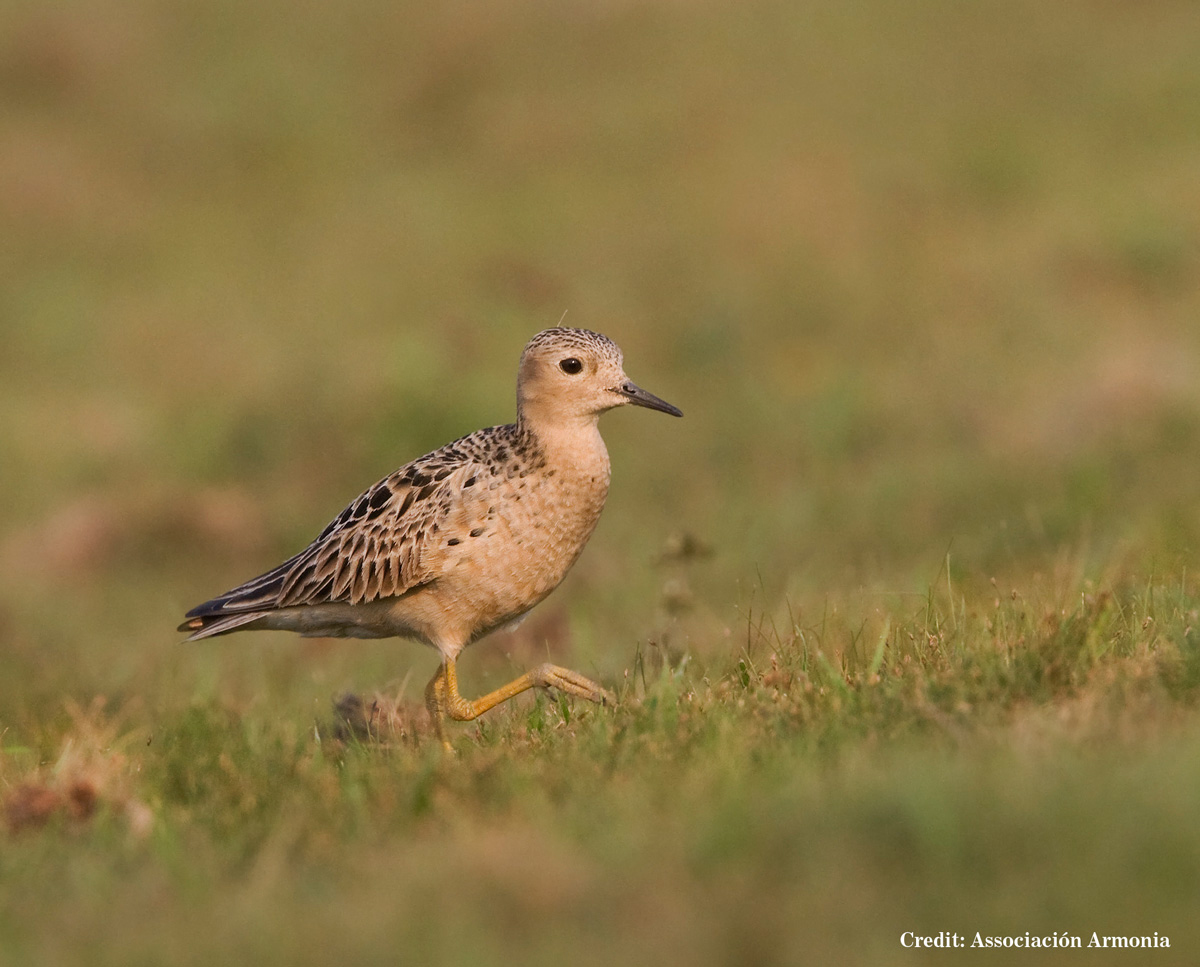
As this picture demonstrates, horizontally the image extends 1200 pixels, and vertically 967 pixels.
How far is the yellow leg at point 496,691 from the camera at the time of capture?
7.31m

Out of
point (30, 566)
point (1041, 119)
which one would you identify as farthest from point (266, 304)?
point (1041, 119)

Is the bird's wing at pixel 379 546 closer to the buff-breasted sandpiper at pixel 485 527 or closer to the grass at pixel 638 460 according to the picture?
the buff-breasted sandpiper at pixel 485 527

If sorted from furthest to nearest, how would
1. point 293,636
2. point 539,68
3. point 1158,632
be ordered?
point 539,68 < point 293,636 < point 1158,632

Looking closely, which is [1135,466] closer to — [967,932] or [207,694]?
[207,694]

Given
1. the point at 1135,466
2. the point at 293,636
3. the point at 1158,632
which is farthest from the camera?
the point at 293,636

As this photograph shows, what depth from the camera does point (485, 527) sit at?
7.94 metres

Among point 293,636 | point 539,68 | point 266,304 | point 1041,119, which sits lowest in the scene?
point 293,636

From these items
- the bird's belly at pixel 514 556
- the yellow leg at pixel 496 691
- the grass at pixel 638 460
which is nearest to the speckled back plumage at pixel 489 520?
the bird's belly at pixel 514 556

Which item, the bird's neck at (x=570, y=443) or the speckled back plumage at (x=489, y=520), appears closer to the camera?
the speckled back plumage at (x=489, y=520)

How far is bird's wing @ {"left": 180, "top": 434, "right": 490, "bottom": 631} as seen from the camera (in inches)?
320

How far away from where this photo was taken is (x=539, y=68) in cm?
2681

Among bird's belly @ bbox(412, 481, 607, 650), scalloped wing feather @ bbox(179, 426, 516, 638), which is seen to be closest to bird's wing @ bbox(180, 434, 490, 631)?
scalloped wing feather @ bbox(179, 426, 516, 638)

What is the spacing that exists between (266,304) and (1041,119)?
11688 millimetres

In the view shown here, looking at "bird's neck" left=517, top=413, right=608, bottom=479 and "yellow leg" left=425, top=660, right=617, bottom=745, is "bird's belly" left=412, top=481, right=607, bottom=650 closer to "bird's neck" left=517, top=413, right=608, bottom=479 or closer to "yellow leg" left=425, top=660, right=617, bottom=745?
"bird's neck" left=517, top=413, right=608, bottom=479
